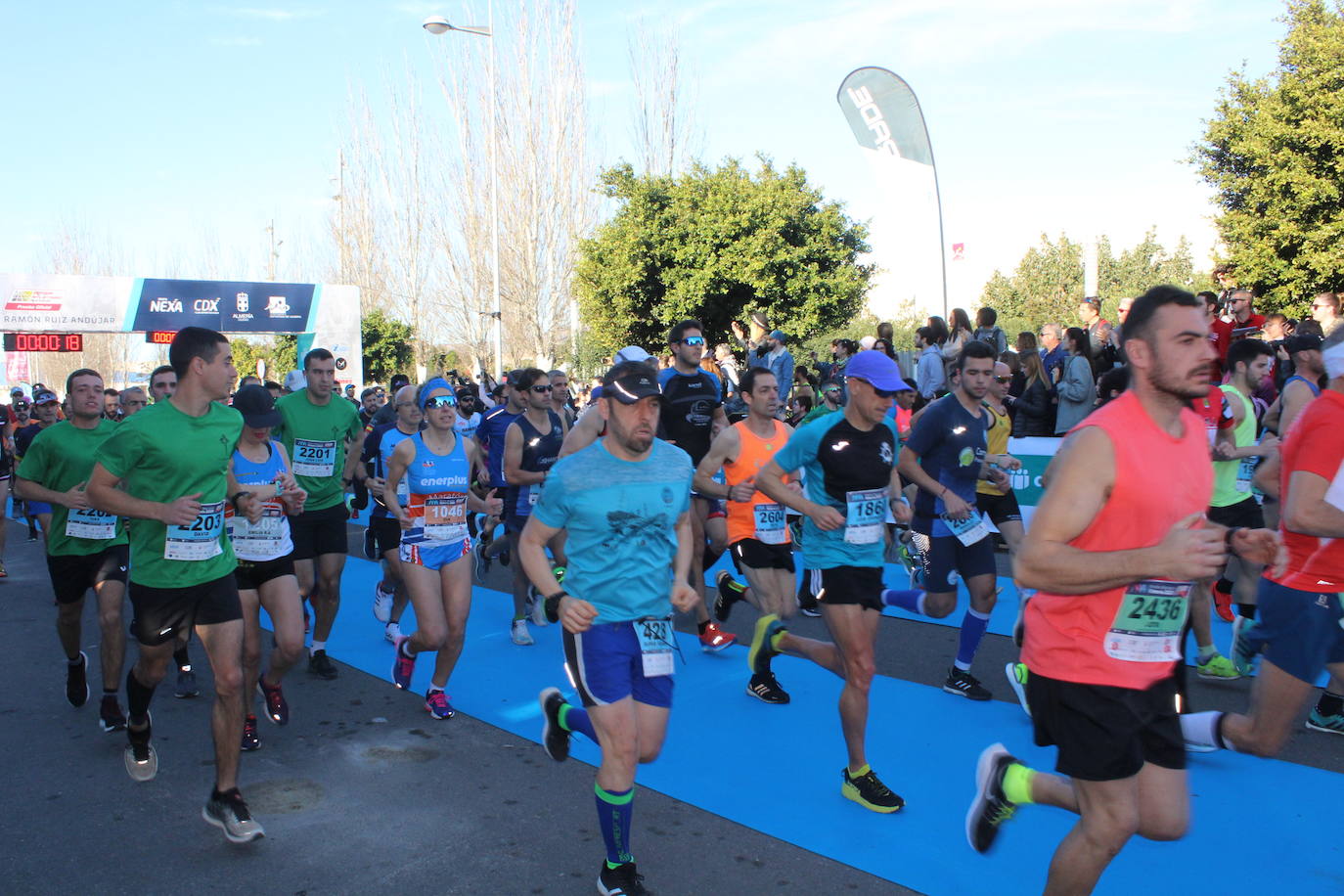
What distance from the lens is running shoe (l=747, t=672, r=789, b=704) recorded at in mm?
6094

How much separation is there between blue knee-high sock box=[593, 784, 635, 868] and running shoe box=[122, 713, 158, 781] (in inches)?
103

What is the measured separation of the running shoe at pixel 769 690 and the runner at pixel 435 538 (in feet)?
5.80

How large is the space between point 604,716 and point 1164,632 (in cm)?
186

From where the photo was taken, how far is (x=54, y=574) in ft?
19.9

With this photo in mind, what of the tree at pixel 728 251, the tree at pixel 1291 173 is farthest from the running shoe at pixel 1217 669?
the tree at pixel 728 251

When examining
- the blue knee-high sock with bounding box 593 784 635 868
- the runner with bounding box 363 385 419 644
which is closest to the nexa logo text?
the runner with bounding box 363 385 419 644

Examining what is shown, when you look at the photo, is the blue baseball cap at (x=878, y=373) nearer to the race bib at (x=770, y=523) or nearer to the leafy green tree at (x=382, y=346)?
the race bib at (x=770, y=523)

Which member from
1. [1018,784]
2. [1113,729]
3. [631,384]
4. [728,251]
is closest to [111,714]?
[631,384]

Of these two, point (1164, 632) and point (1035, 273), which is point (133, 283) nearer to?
point (1164, 632)

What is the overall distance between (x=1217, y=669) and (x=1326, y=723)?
85 centimetres

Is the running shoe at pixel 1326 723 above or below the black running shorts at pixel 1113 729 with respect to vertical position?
below

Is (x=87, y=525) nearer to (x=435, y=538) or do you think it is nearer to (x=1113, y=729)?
(x=435, y=538)

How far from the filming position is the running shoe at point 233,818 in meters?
4.19

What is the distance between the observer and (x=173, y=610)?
450cm
